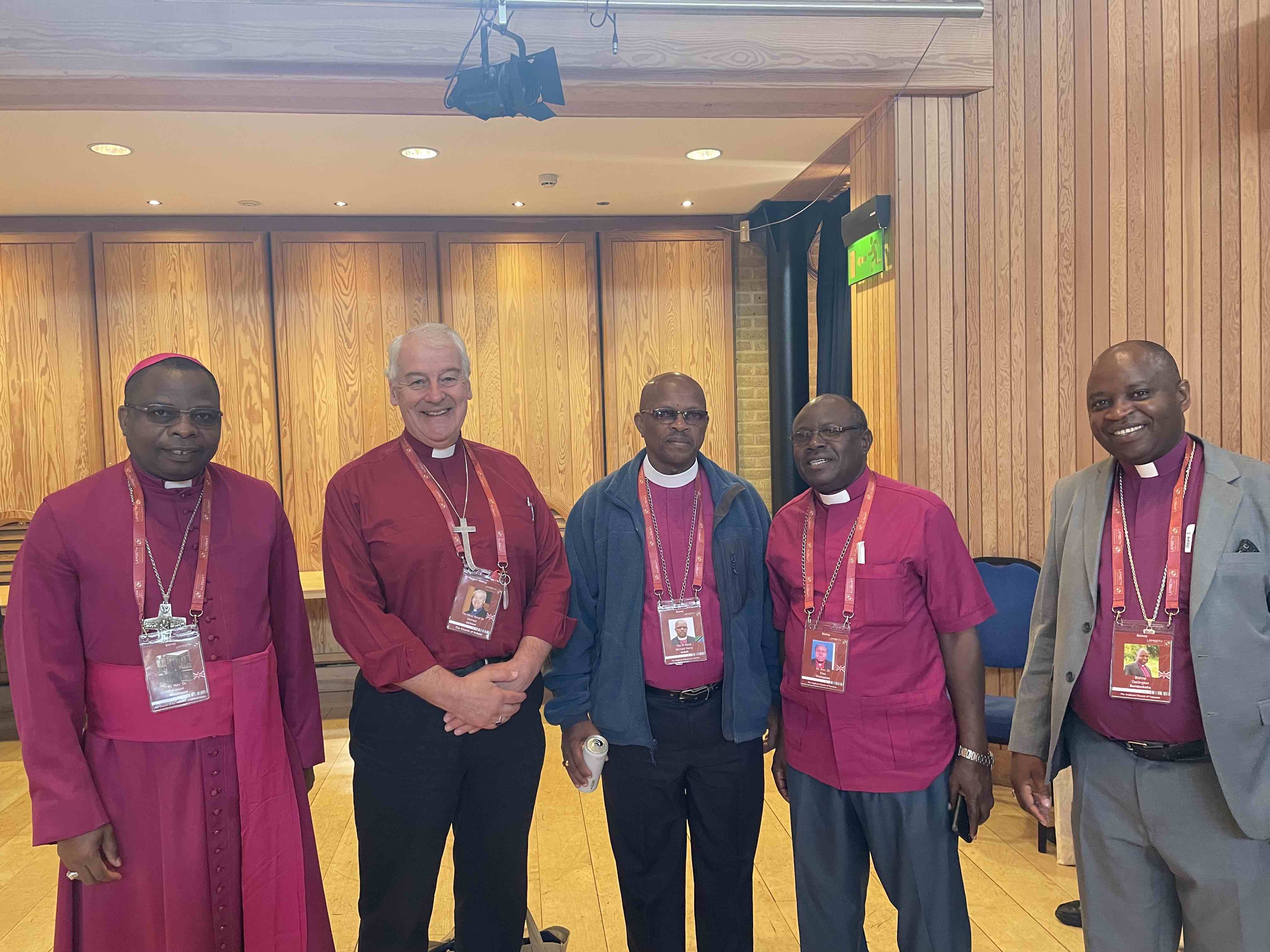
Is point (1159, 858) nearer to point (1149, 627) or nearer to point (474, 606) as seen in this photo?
point (1149, 627)

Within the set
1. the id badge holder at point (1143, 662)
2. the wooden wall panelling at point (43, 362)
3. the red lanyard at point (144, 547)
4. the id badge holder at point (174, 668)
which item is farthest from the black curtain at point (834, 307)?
the wooden wall panelling at point (43, 362)

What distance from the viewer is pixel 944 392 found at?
156 inches

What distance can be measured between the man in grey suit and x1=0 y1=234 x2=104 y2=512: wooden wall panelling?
20.0ft

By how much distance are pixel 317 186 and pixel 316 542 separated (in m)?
2.40

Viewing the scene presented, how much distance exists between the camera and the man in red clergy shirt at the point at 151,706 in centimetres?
188

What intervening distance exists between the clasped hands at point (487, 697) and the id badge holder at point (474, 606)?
0.09 meters

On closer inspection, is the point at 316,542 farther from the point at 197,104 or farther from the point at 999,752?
the point at 999,752

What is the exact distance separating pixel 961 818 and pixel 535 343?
4.84m

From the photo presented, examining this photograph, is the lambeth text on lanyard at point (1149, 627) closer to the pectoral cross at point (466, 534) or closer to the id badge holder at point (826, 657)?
the id badge holder at point (826, 657)

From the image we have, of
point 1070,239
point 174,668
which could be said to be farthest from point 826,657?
point 1070,239

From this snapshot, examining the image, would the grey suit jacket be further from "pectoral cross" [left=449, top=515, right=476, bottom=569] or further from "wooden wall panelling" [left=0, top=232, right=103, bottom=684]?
"wooden wall panelling" [left=0, top=232, right=103, bottom=684]

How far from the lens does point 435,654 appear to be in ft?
7.25

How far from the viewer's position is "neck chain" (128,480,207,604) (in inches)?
77.3

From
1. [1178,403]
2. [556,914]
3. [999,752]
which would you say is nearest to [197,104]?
[556,914]
